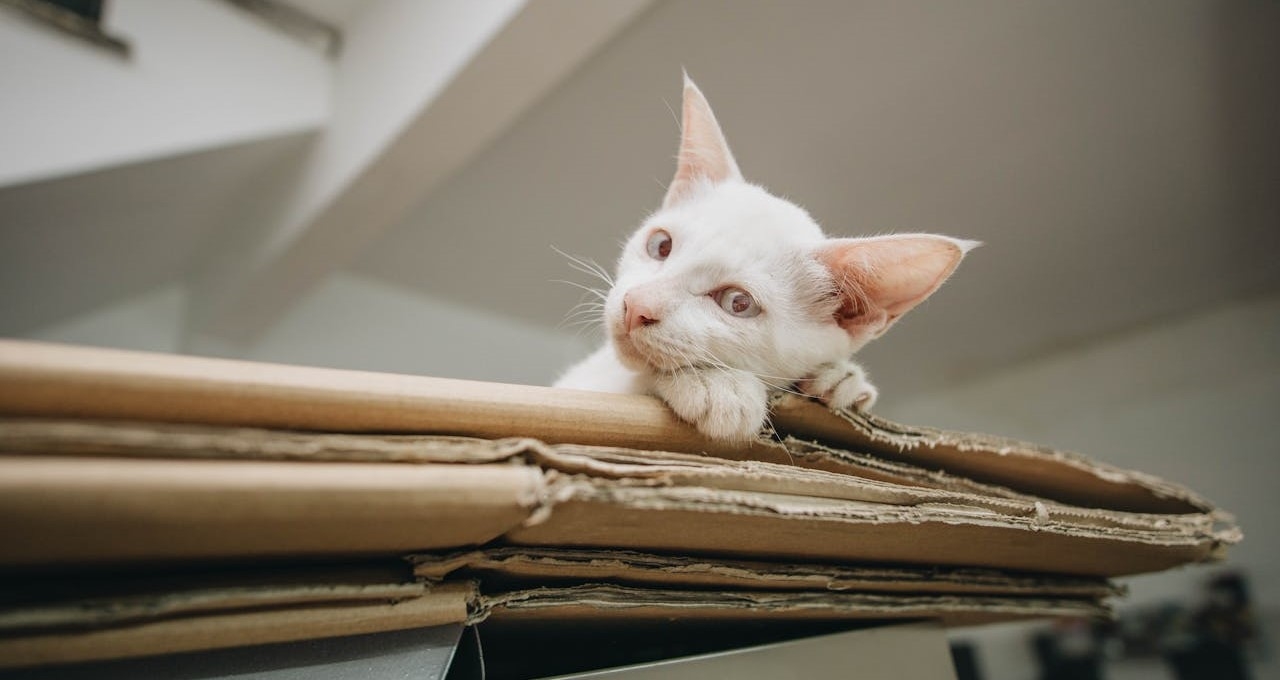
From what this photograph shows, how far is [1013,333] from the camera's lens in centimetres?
263

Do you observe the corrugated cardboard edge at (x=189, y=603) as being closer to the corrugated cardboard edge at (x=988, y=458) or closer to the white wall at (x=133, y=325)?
the corrugated cardboard edge at (x=988, y=458)

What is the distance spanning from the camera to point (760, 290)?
67 centimetres

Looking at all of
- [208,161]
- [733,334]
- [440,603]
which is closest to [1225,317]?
[733,334]

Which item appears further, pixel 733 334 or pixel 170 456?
pixel 733 334

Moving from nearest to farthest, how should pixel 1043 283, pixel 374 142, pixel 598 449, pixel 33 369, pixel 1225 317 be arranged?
pixel 33 369
pixel 598 449
pixel 374 142
pixel 1043 283
pixel 1225 317

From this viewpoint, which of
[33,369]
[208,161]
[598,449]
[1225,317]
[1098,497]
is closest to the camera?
[33,369]

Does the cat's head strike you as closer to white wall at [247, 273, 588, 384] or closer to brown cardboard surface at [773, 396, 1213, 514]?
brown cardboard surface at [773, 396, 1213, 514]

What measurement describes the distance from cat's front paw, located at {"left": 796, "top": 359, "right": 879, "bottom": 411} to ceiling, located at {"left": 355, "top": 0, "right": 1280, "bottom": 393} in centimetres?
88

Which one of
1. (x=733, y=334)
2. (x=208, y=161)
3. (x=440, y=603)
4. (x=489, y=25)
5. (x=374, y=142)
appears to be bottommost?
(x=440, y=603)

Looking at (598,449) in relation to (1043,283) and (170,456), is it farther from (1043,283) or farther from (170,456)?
(1043,283)

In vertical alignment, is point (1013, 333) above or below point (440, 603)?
above

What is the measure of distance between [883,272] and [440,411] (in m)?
0.47

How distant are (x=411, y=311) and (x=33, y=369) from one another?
2215 millimetres

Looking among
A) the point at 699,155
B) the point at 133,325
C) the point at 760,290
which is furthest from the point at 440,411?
the point at 133,325
